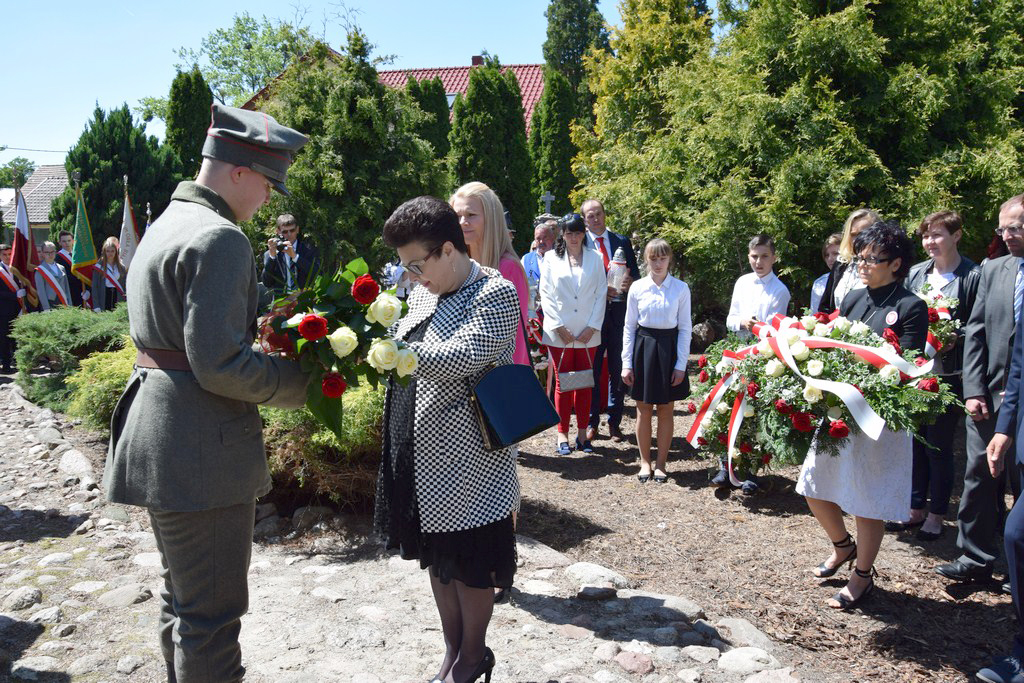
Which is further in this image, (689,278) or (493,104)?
(493,104)

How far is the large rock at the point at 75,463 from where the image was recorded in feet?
21.0

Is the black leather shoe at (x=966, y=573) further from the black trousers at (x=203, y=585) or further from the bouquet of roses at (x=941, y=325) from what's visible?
the black trousers at (x=203, y=585)

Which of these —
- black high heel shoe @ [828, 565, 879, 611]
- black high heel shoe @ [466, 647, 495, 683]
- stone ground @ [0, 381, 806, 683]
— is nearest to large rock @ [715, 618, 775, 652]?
stone ground @ [0, 381, 806, 683]

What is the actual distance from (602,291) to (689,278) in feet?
→ 14.2

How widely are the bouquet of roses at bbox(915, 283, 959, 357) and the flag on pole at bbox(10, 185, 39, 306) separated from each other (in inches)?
528

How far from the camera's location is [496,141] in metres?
20.8

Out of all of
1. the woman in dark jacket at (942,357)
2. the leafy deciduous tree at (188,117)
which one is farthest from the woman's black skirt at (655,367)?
the leafy deciduous tree at (188,117)

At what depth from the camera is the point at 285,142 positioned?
2.63 m

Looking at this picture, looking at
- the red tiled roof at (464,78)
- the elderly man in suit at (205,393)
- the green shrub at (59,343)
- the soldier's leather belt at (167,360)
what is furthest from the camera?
the red tiled roof at (464,78)

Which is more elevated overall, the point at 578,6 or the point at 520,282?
the point at 578,6

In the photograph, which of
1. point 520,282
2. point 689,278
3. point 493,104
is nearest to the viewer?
point 520,282

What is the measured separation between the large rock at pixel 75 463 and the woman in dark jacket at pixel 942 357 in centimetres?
633

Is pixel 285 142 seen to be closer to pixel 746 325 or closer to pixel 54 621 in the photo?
pixel 54 621

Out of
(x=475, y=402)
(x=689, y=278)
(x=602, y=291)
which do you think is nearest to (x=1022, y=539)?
(x=475, y=402)
